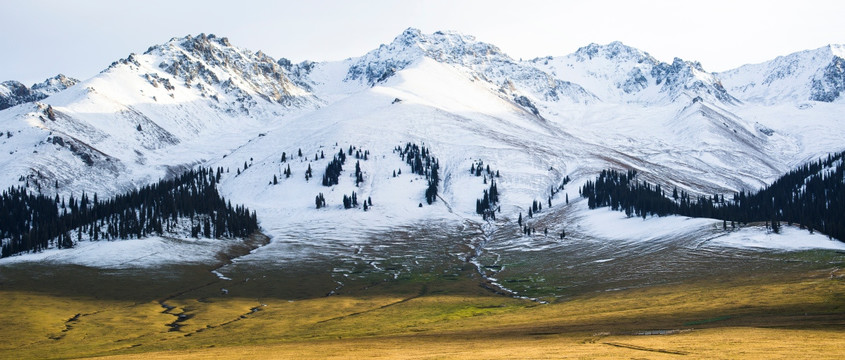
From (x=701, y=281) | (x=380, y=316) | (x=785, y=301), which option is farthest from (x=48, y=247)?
(x=785, y=301)

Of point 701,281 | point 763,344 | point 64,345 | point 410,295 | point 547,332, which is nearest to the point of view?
point 763,344

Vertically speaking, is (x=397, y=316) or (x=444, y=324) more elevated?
(x=444, y=324)

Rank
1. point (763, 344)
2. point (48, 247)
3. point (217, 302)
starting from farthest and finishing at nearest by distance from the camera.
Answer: point (48, 247)
point (217, 302)
point (763, 344)

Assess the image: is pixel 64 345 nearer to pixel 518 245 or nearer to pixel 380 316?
pixel 380 316

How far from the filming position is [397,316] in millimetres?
95125

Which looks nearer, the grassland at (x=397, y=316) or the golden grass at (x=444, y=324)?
the golden grass at (x=444, y=324)

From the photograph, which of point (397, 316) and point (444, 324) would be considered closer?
point (444, 324)

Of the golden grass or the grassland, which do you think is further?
the grassland

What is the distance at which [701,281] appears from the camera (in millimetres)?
107375

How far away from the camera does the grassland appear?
47.7 m

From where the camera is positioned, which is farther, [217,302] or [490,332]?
[217,302]

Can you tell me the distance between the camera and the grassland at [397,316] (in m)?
47.7

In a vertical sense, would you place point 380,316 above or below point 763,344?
below

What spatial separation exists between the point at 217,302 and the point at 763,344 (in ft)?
317
